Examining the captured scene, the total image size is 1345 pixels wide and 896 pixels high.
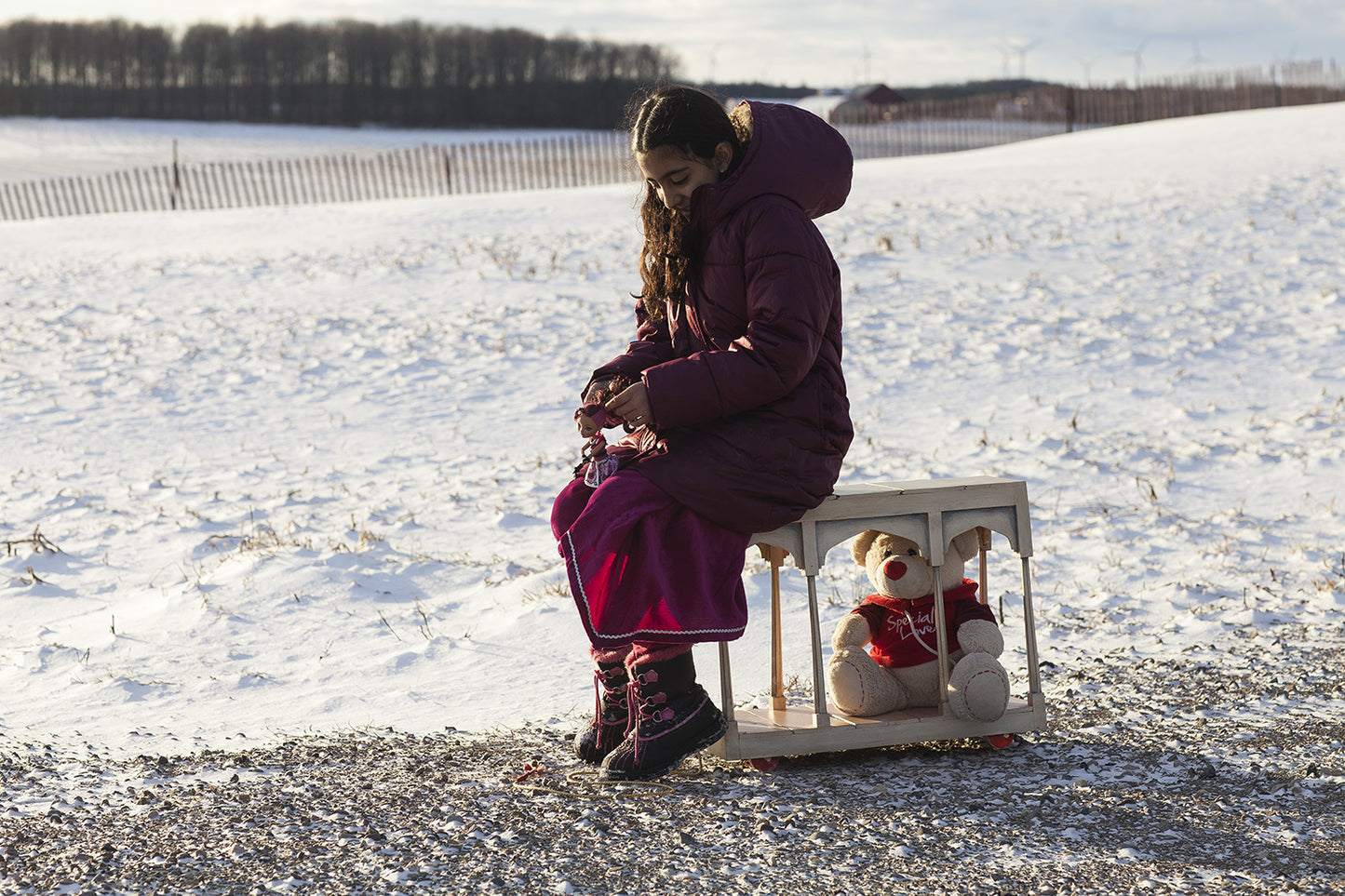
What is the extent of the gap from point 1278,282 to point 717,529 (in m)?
9.22

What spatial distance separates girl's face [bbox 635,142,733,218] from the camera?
3.28 meters

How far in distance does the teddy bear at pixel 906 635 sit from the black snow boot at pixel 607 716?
0.61 metres

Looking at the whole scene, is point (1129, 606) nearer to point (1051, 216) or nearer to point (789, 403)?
point (789, 403)

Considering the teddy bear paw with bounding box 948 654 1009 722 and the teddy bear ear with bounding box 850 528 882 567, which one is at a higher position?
the teddy bear ear with bounding box 850 528 882 567

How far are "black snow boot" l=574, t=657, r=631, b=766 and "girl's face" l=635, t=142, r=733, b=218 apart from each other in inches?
51.9

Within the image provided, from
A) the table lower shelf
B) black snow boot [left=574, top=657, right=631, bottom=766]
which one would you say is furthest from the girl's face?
the table lower shelf

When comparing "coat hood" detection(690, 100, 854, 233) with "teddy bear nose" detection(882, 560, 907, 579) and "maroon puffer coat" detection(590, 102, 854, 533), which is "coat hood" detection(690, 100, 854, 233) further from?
"teddy bear nose" detection(882, 560, 907, 579)

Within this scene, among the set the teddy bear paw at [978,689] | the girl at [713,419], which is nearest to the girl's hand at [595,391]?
the girl at [713,419]

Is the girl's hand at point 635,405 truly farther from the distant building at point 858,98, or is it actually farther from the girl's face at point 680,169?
the distant building at point 858,98

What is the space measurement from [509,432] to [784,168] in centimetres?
520

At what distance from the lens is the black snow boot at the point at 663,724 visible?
328 centimetres

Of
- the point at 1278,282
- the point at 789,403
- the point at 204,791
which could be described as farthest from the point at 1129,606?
the point at 1278,282

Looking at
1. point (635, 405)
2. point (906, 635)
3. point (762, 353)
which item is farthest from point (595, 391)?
point (906, 635)

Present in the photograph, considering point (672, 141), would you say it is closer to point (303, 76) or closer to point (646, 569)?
point (646, 569)
